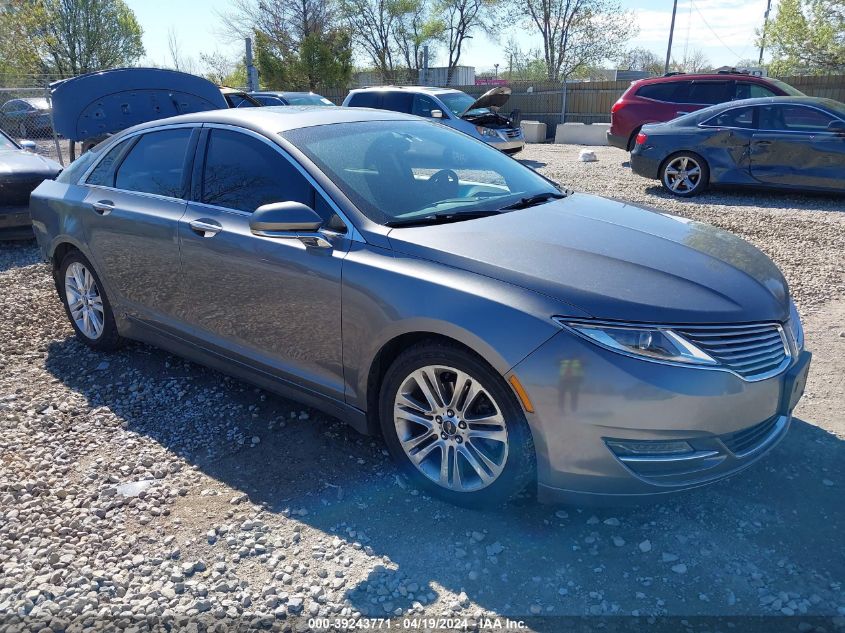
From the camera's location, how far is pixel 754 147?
961 cm

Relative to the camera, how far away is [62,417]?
3992 mm

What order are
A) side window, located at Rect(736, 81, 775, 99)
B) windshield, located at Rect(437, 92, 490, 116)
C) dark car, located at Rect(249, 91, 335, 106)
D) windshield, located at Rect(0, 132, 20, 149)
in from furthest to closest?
dark car, located at Rect(249, 91, 335, 106)
windshield, located at Rect(437, 92, 490, 116)
side window, located at Rect(736, 81, 775, 99)
windshield, located at Rect(0, 132, 20, 149)

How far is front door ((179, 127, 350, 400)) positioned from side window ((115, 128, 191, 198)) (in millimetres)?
227

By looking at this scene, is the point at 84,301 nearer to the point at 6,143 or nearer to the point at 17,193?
the point at 17,193

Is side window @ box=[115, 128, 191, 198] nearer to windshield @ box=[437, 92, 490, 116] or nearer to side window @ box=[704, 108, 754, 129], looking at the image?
side window @ box=[704, 108, 754, 129]

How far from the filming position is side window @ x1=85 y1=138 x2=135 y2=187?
14.9 ft

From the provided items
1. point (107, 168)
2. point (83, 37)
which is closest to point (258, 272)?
point (107, 168)

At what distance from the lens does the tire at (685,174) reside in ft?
32.9

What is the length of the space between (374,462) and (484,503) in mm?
760

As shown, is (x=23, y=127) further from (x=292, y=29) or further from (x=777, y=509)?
(x=777, y=509)

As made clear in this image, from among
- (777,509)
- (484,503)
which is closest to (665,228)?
(777,509)

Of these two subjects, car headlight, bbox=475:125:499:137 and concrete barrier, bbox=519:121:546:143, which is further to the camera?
concrete barrier, bbox=519:121:546:143

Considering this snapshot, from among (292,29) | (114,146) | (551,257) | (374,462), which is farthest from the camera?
(292,29)

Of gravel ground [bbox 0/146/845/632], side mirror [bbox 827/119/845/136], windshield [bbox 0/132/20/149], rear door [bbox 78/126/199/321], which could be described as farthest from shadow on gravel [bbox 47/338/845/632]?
side mirror [bbox 827/119/845/136]
